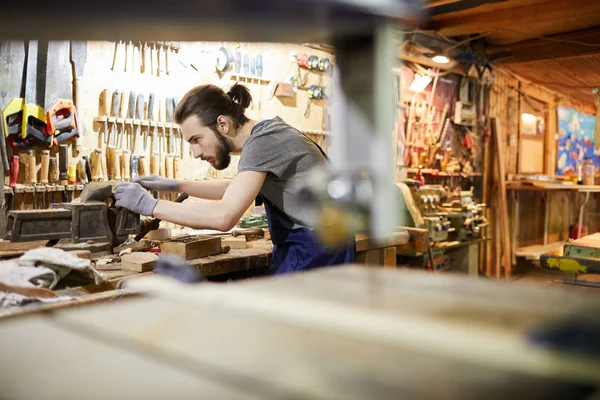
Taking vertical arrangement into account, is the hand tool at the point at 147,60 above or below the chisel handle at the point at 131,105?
above

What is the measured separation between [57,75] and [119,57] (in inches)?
18.8

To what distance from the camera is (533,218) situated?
7980 millimetres

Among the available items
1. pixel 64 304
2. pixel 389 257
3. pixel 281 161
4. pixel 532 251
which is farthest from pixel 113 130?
pixel 532 251

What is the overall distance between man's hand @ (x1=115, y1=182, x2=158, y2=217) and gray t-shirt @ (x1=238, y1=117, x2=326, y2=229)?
1.37ft

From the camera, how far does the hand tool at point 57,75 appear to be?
3510mm

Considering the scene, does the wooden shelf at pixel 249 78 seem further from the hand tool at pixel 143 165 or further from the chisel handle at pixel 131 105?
the hand tool at pixel 143 165

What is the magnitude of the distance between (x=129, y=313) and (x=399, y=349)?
0.38 metres

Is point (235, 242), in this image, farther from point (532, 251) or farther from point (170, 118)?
point (532, 251)

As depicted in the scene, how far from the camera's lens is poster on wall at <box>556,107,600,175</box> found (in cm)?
884

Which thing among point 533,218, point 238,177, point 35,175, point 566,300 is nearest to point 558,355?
point 566,300

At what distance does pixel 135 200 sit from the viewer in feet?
7.42

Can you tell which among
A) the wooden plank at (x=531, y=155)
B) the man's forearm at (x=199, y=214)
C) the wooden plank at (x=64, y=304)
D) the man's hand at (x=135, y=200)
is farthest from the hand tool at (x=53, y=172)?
the wooden plank at (x=531, y=155)

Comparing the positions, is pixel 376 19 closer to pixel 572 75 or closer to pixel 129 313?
pixel 129 313

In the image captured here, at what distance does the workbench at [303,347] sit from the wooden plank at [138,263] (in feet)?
3.87
